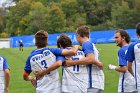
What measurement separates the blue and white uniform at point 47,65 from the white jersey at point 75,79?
126mm

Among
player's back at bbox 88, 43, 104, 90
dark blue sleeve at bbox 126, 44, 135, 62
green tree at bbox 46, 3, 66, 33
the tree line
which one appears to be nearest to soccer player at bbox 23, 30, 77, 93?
player's back at bbox 88, 43, 104, 90

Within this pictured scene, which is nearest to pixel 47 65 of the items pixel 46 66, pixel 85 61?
pixel 46 66

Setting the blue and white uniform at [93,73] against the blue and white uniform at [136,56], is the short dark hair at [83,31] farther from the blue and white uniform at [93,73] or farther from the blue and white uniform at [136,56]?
the blue and white uniform at [136,56]

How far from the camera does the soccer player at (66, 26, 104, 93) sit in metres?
6.80

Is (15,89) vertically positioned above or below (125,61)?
below

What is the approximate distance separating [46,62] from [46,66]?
0.21 ft

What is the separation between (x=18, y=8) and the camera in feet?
307

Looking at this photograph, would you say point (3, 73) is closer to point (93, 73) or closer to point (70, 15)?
point (93, 73)

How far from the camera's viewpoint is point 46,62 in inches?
265

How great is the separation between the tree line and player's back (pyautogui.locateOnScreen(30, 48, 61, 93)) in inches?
2897

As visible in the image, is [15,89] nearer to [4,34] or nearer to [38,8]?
[38,8]

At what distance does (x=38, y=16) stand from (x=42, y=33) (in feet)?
262

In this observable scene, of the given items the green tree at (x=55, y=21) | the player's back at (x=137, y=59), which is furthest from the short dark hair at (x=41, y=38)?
the green tree at (x=55, y=21)

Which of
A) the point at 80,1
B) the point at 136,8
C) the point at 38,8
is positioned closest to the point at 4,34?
the point at 38,8
